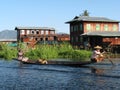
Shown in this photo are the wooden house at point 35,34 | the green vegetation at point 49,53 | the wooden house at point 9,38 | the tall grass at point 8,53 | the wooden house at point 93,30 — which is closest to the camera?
the green vegetation at point 49,53

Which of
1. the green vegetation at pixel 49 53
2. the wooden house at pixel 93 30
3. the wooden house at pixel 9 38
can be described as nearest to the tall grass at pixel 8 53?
the green vegetation at pixel 49 53

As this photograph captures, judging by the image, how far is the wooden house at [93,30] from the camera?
236 feet

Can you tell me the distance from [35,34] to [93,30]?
27486 millimetres

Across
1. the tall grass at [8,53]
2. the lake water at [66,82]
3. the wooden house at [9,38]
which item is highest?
the wooden house at [9,38]

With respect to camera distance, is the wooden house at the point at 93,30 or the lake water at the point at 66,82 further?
the wooden house at the point at 93,30

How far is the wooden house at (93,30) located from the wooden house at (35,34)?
1881 centimetres

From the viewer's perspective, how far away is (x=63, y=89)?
2317 cm

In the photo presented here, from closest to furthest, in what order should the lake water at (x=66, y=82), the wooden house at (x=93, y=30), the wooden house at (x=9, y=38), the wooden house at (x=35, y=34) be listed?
1. the lake water at (x=66, y=82)
2. the wooden house at (x=93, y=30)
3. the wooden house at (x=35, y=34)
4. the wooden house at (x=9, y=38)

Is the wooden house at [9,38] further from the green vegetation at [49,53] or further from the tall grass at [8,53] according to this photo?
the green vegetation at [49,53]

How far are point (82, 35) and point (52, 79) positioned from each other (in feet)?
147

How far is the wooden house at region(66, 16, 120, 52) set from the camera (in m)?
71.9

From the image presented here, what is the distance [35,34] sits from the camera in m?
103

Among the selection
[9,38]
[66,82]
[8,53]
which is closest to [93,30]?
[8,53]

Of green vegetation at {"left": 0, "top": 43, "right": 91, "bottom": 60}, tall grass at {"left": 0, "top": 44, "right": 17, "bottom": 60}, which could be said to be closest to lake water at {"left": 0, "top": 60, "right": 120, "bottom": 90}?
green vegetation at {"left": 0, "top": 43, "right": 91, "bottom": 60}
